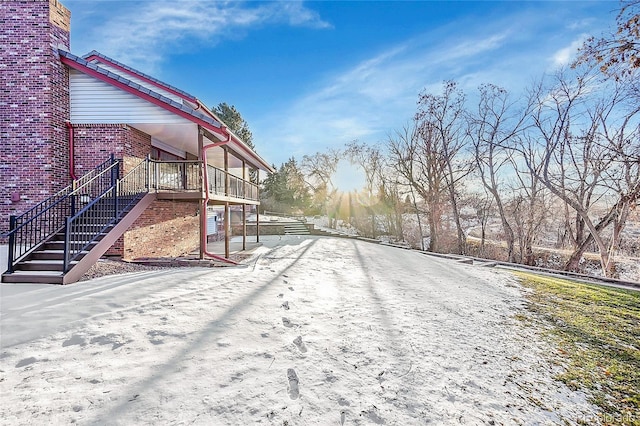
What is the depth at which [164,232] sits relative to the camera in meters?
9.80

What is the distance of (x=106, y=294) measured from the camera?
4621 mm

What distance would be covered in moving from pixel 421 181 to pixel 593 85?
10.0 metres

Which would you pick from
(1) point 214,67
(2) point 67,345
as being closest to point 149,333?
(2) point 67,345

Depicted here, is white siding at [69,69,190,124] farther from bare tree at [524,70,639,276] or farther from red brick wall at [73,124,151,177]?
bare tree at [524,70,639,276]

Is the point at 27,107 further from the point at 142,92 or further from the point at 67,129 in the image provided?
the point at 142,92

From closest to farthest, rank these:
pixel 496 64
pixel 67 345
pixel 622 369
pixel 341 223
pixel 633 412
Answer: pixel 633 412, pixel 67 345, pixel 622 369, pixel 496 64, pixel 341 223

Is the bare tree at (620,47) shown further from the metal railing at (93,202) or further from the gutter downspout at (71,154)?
the gutter downspout at (71,154)

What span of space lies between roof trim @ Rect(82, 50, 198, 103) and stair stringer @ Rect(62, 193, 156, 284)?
4.69 metres

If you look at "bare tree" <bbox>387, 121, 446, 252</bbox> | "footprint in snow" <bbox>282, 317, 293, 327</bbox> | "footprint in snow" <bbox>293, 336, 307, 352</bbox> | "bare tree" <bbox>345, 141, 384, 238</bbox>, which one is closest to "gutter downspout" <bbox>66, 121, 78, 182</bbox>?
"footprint in snow" <bbox>282, 317, 293, 327</bbox>

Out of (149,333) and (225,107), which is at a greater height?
(225,107)

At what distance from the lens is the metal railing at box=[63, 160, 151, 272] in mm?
5590

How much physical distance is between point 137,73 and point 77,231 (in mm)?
6513

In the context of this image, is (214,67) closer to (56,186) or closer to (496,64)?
(56,186)

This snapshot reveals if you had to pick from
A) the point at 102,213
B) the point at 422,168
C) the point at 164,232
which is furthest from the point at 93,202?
the point at 422,168
